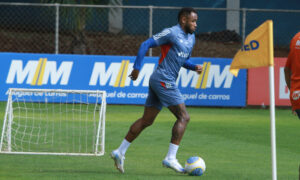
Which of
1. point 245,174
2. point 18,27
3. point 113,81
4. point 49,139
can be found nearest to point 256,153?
point 245,174

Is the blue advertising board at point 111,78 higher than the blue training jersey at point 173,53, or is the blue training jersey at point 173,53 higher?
the blue training jersey at point 173,53

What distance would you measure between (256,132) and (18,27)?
1430 cm

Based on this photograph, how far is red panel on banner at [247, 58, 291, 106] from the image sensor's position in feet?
61.6

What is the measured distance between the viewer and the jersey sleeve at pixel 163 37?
8.94 meters

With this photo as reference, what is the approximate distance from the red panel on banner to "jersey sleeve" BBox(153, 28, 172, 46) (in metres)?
10.0

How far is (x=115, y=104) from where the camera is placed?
1869 cm

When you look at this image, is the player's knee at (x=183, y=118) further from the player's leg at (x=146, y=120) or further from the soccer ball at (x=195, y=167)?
the soccer ball at (x=195, y=167)

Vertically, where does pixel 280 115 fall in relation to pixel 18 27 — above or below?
below

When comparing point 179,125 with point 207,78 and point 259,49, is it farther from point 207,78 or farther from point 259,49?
point 207,78

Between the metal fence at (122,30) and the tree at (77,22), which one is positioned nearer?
the tree at (77,22)

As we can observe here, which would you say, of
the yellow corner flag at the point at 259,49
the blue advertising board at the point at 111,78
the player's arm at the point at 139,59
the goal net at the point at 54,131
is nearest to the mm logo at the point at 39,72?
the blue advertising board at the point at 111,78

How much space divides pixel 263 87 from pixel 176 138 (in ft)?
33.5

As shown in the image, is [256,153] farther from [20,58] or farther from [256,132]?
[20,58]

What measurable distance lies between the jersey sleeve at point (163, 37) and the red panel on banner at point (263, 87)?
32.9 ft
